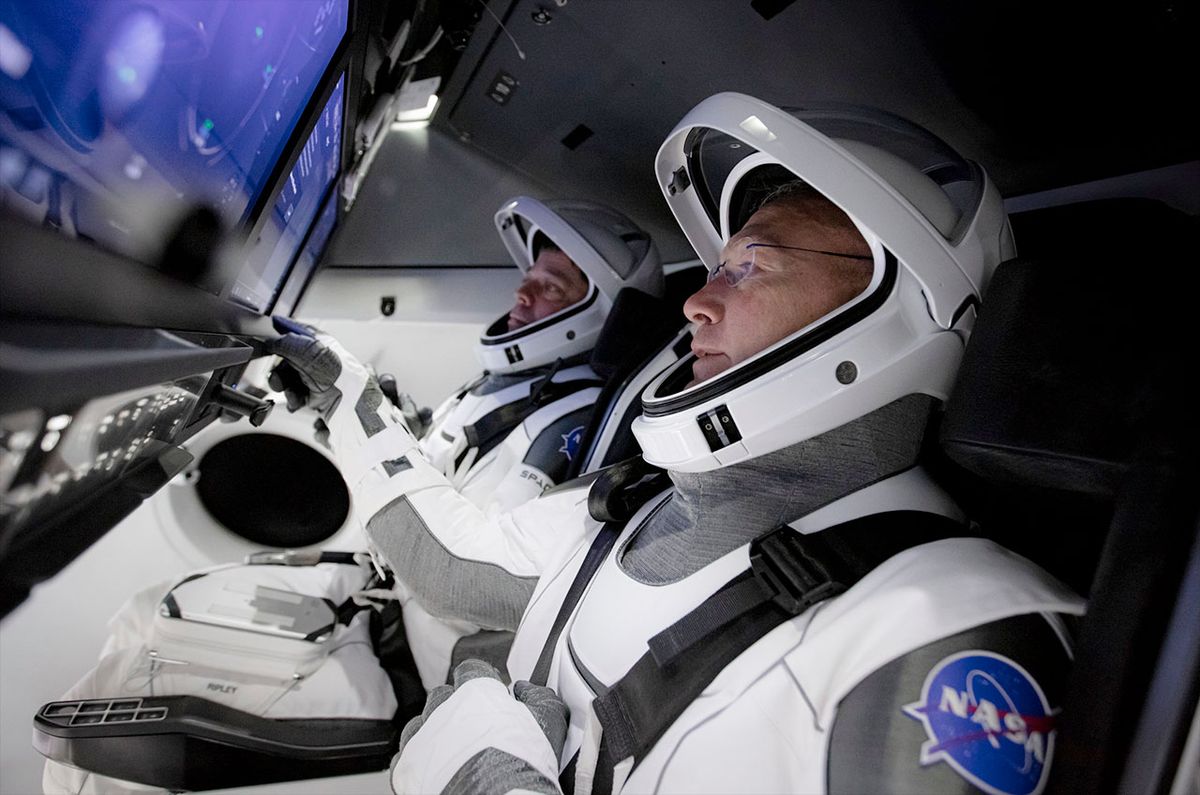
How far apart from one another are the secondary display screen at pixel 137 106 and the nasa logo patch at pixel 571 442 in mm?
1186

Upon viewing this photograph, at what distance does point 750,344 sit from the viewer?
1.20 m

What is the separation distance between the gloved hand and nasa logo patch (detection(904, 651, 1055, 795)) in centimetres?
165

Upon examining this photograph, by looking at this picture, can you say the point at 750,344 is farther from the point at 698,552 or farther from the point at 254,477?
the point at 254,477

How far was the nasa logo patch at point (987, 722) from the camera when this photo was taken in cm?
71

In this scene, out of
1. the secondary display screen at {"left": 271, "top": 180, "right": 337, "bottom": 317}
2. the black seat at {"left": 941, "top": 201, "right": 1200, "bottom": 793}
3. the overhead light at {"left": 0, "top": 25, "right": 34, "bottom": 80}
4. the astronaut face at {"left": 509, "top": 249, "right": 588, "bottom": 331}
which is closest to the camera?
the overhead light at {"left": 0, "top": 25, "right": 34, "bottom": 80}

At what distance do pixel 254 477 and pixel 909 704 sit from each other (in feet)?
9.46

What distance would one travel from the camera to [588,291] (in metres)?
2.53

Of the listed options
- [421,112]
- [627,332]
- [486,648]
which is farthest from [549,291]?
[486,648]

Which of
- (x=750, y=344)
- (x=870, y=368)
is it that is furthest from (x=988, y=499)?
(x=750, y=344)

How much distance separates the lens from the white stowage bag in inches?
61.7

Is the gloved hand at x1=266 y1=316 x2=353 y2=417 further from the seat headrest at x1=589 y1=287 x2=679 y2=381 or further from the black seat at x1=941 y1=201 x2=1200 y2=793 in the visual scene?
the black seat at x1=941 y1=201 x2=1200 y2=793

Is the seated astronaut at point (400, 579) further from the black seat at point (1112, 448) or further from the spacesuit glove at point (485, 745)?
the black seat at point (1112, 448)

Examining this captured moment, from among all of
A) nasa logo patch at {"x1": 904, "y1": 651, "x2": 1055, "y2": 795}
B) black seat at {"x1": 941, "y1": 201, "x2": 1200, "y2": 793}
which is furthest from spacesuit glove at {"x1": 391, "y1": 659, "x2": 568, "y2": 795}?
black seat at {"x1": 941, "y1": 201, "x2": 1200, "y2": 793}

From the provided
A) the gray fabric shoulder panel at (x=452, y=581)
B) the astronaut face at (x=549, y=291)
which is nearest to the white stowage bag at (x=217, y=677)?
the gray fabric shoulder panel at (x=452, y=581)
